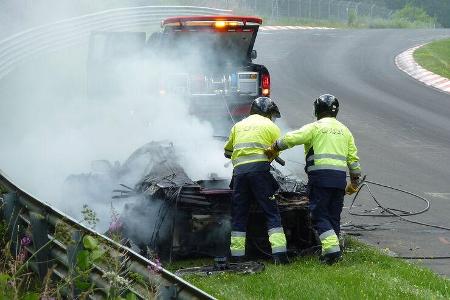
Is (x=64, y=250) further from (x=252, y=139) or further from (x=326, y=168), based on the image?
(x=326, y=168)

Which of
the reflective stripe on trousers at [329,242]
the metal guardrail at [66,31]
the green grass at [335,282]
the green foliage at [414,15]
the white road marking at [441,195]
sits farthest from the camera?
the green foliage at [414,15]

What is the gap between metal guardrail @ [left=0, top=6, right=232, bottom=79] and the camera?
20.2 m

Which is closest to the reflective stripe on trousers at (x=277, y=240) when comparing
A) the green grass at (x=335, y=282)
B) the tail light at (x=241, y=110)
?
the green grass at (x=335, y=282)

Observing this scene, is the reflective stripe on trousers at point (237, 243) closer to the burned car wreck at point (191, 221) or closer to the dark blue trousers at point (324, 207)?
the burned car wreck at point (191, 221)

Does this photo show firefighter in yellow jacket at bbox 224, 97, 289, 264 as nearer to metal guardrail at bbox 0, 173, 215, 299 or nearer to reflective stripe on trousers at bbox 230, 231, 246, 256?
reflective stripe on trousers at bbox 230, 231, 246, 256

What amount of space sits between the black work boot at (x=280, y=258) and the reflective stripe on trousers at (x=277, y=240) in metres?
0.04

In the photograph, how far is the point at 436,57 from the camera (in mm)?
30422

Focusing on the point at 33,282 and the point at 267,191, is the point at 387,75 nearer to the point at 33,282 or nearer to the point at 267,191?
the point at 267,191

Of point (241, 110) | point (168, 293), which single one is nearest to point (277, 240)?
point (168, 293)

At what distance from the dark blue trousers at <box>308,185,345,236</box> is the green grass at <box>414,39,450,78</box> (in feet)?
62.0

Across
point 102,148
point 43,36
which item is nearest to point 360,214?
point 102,148

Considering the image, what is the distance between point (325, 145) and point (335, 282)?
66.3 inches

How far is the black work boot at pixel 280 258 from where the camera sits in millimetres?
8383

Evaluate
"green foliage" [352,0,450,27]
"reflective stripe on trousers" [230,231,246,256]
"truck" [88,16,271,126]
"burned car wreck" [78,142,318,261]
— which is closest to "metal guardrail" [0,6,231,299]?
"burned car wreck" [78,142,318,261]
